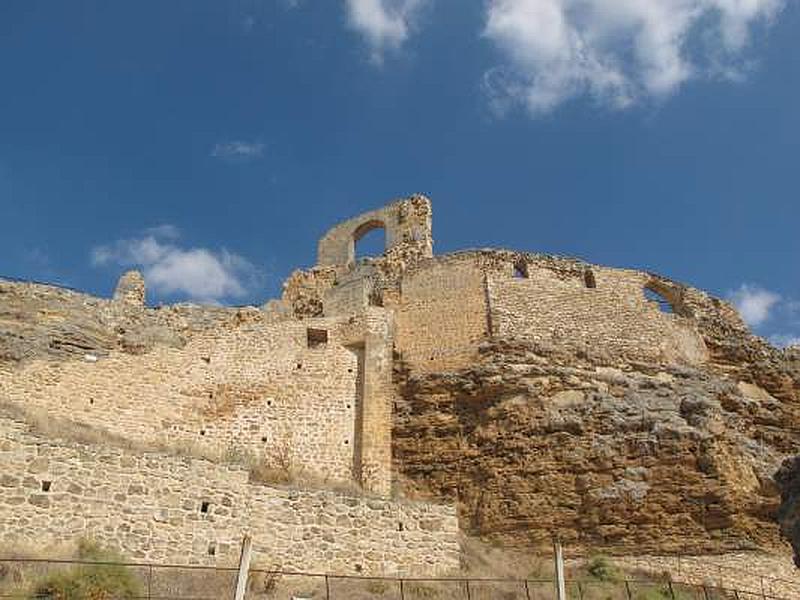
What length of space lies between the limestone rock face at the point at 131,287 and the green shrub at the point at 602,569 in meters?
14.8

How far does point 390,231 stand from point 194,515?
45.1 feet

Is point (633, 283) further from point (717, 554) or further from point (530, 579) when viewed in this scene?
point (530, 579)

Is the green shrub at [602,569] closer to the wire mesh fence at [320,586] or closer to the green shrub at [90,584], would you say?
the wire mesh fence at [320,586]

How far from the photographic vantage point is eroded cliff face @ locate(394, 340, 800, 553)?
1521 centimetres

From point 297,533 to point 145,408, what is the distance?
193 inches

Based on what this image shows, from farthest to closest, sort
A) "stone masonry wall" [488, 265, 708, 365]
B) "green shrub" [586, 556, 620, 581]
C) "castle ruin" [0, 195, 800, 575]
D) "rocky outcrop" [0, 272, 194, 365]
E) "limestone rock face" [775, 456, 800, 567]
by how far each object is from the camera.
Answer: "stone masonry wall" [488, 265, 708, 365], "rocky outcrop" [0, 272, 194, 365], "green shrub" [586, 556, 620, 581], "castle ruin" [0, 195, 800, 575], "limestone rock face" [775, 456, 800, 567]

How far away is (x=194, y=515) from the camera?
1250 cm

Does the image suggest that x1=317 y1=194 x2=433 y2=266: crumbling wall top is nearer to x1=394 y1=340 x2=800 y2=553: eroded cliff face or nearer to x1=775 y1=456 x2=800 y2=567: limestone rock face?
x1=394 y1=340 x2=800 y2=553: eroded cliff face

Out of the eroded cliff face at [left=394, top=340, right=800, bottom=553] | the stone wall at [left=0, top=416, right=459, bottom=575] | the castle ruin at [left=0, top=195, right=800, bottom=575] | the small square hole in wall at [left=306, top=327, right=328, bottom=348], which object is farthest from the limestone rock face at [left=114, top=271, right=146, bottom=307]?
the stone wall at [left=0, top=416, right=459, bottom=575]

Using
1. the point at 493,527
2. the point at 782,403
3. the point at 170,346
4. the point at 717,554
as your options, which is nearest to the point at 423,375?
the point at 493,527

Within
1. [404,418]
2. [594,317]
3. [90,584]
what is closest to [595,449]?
[404,418]

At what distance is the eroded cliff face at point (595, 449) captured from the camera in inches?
599

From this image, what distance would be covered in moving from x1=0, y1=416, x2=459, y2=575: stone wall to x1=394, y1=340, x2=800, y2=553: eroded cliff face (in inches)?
92.7

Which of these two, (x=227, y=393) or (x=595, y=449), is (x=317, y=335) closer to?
(x=227, y=393)
